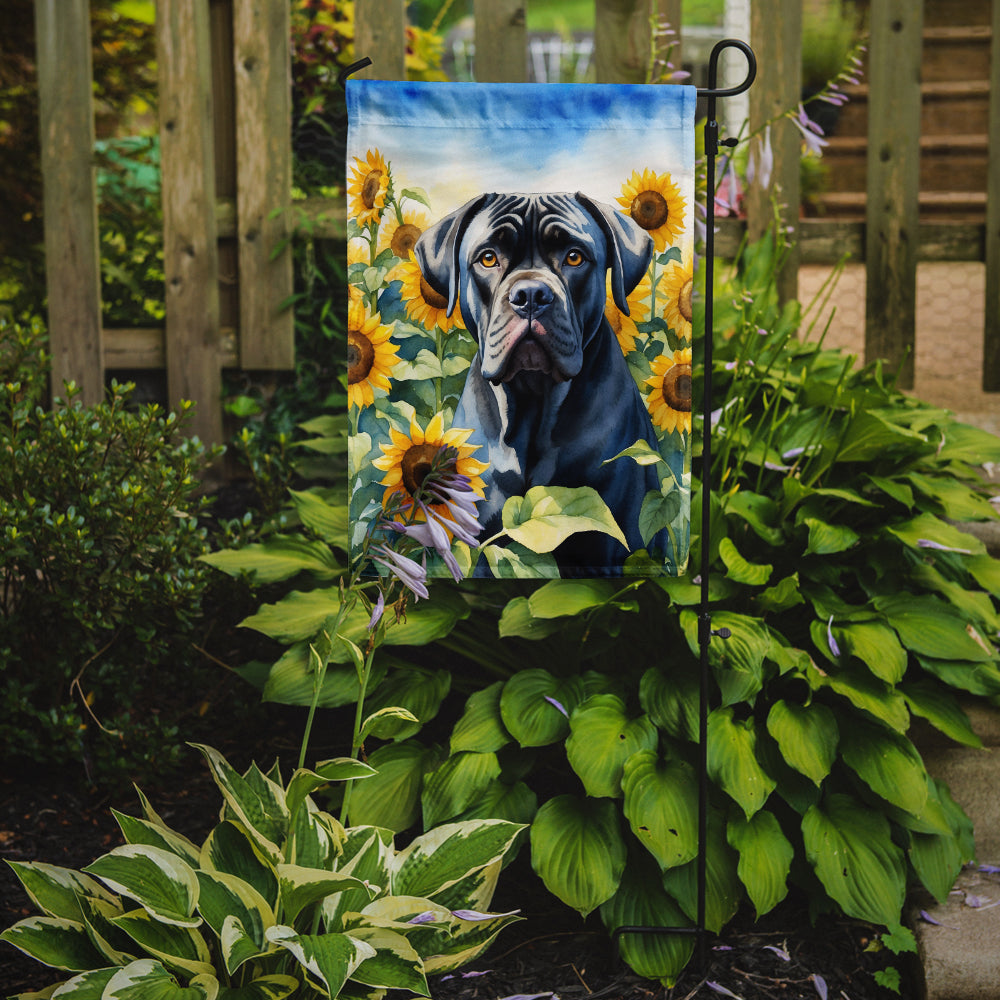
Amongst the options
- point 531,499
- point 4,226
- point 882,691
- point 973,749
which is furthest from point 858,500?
point 4,226

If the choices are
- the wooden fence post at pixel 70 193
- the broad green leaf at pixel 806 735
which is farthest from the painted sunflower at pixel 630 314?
the wooden fence post at pixel 70 193

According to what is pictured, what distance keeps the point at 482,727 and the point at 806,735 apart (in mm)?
A: 615

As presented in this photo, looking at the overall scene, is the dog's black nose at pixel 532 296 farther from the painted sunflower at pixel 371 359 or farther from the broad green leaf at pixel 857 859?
the broad green leaf at pixel 857 859

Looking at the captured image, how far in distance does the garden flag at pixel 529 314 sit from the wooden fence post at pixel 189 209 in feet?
5.22

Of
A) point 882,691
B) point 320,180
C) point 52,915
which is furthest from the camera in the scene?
point 320,180

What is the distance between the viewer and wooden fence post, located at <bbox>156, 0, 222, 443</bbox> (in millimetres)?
3156

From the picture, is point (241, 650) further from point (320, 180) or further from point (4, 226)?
point (4, 226)

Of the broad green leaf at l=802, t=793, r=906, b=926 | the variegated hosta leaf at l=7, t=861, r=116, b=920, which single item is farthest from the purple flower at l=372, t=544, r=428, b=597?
the broad green leaf at l=802, t=793, r=906, b=926

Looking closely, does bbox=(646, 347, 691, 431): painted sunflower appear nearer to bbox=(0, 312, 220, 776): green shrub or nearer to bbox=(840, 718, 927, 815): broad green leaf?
bbox=(840, 718, 927, 815): broad green leaf

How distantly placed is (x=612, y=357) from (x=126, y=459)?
3.94ft

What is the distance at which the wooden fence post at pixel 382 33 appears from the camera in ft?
10.1

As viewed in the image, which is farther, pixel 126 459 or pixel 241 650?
pixel 241 650

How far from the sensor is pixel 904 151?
329 cm

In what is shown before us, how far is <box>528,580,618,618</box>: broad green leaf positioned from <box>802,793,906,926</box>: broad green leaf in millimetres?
563
